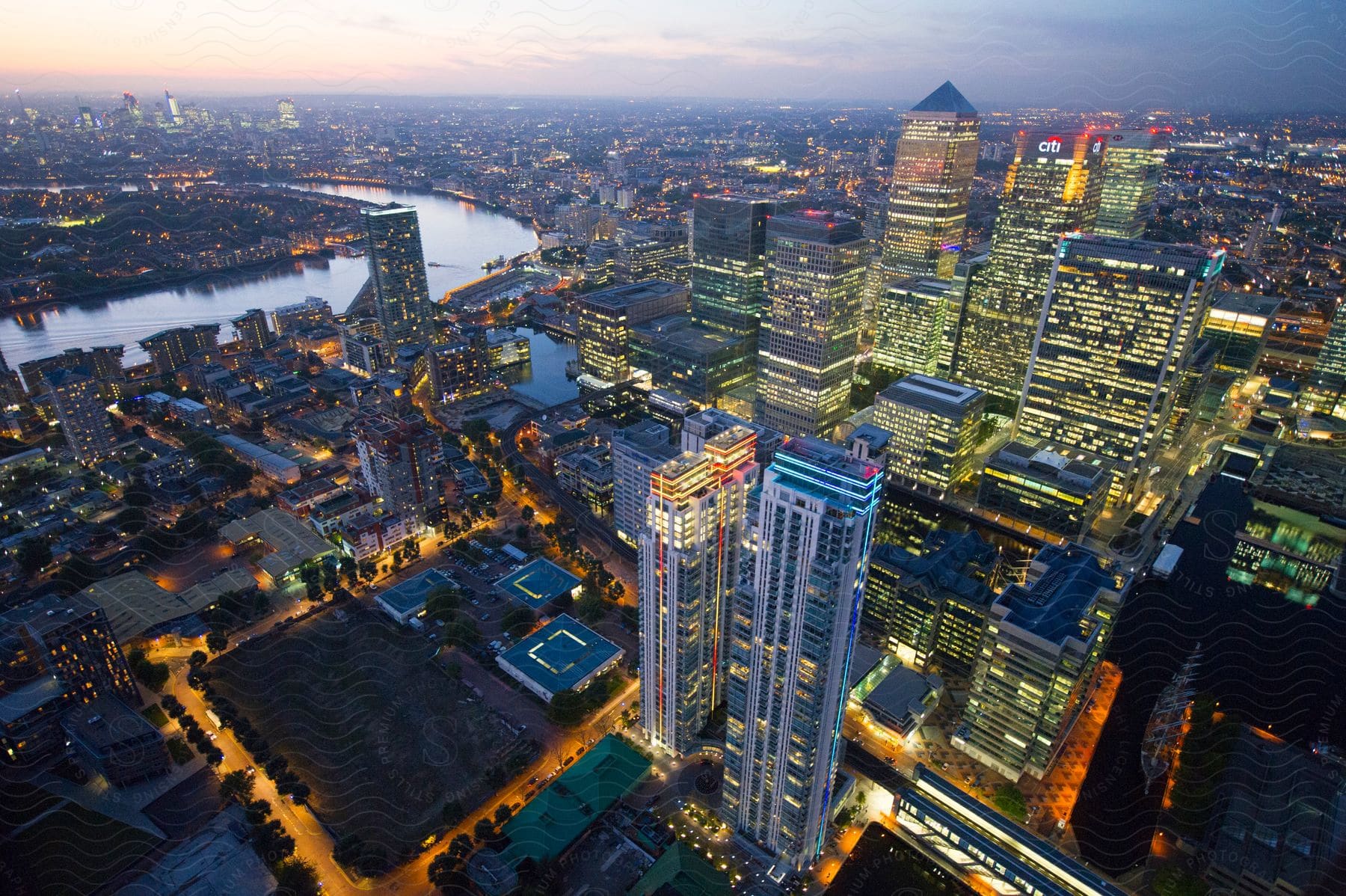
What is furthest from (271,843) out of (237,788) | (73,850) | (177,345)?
(177,345)

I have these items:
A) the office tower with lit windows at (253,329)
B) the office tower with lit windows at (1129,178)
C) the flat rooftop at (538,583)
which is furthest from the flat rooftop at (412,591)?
the office tower with lit windows at (1129,178)

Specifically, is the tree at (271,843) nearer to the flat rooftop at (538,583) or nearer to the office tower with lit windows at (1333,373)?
the flat rooftop at (538,583)

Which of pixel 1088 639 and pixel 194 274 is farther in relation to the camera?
pixel 194 274

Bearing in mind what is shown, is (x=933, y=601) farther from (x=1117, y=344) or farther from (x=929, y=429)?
(x=1117, y=344)

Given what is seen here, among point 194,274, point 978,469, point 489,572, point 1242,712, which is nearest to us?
point 1242,712

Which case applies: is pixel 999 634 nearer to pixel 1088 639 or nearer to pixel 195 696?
pixel 1088 639

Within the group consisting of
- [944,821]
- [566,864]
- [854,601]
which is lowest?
[566,864]

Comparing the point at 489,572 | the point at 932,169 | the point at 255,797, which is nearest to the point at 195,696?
the point at 255,797
